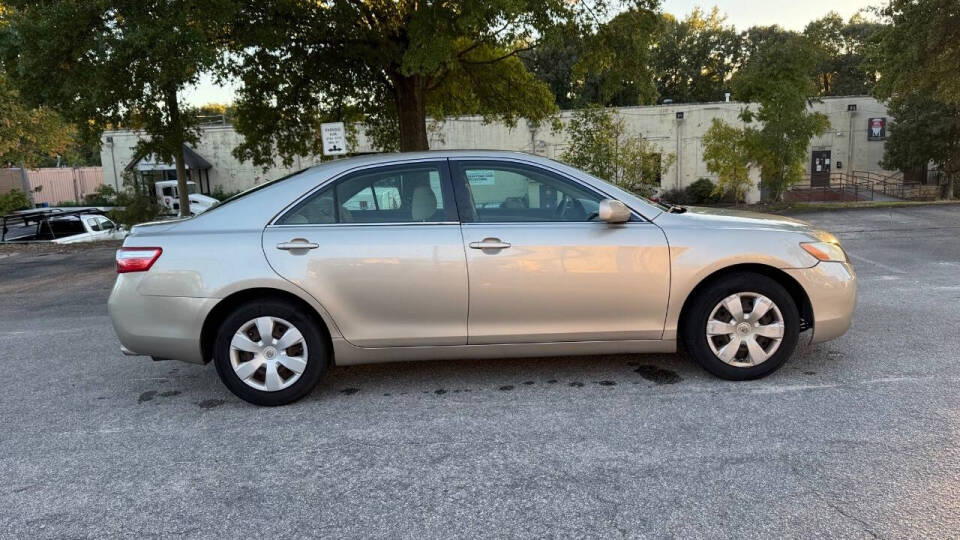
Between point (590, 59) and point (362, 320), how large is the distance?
445 inches

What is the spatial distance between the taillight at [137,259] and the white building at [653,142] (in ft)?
81.4

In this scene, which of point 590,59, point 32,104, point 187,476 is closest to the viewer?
point 187,476

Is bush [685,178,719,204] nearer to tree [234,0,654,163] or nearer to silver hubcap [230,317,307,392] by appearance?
tree [234,0,654,163]

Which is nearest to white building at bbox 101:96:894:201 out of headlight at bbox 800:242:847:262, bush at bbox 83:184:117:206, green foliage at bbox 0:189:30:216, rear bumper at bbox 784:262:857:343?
bush at bbox 83:184:117:206

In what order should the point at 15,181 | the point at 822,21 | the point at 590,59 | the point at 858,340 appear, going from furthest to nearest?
the point at 822,21 → the point at 15,181 → the point at 590,59 → the point at 858,340

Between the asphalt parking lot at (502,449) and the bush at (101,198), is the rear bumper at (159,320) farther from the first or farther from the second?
the bush at (101,198)

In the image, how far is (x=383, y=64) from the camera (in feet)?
Result: 43.3

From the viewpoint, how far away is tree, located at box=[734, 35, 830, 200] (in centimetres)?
1998

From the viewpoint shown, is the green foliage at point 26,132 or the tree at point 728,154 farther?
the green foliage at point 26,132

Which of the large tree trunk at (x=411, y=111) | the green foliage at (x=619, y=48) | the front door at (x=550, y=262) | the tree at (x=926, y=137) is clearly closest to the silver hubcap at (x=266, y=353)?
the front door at (x=550, y=262)

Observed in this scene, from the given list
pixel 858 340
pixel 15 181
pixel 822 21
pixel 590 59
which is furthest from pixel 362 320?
pixel 822 21

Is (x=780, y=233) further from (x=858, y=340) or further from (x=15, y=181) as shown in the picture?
(x=15, y=181)

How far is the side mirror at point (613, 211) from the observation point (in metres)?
4.06

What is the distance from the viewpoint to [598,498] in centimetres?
289
